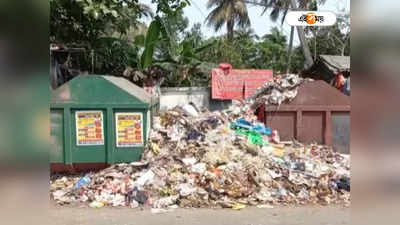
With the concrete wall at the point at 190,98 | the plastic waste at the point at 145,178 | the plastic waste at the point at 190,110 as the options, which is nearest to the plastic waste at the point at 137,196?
the plastic waste at the point at 145,178

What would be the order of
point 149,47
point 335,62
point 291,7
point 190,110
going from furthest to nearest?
point 291,7 → point 335,62 → point 149,47 → point 190,110

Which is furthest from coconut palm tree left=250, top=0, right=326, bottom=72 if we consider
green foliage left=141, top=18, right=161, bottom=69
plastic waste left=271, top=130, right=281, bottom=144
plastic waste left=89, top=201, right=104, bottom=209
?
plastic waste left=89, top=201, right=104, bottom=209

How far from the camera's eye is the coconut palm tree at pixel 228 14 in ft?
86.9

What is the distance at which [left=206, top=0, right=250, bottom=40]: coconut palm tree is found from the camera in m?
26.5

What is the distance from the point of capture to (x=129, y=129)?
20.2ft

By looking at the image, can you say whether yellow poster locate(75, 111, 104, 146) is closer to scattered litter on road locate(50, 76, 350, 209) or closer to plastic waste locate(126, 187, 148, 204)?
scattered litter on road locate(50, 76, 350, 209)

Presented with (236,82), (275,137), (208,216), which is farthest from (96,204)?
(236,82)

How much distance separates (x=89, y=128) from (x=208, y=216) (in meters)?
2.50

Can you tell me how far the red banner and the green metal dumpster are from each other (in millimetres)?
9109

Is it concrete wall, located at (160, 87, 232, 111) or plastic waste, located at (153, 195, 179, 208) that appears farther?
concrete wall, located at (160, 87, 232, 111)

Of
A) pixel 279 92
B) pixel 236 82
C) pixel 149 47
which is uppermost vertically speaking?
pixel 149 47

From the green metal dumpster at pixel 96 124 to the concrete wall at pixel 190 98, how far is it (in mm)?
8357

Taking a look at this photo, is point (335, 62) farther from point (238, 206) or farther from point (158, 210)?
point (158, 210)

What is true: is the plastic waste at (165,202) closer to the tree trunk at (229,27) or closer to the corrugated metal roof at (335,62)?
the corrugated metal roof at (335,62)
